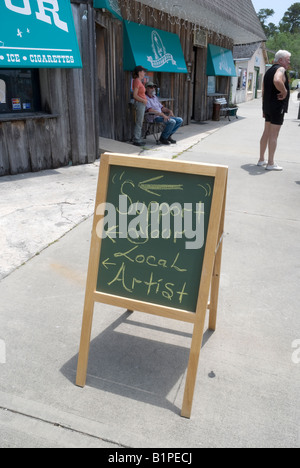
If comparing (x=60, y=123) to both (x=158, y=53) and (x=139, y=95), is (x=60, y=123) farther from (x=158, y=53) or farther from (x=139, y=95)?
(x=158, y=53)

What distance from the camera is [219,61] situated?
15.5 m

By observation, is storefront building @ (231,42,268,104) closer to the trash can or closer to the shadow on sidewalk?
the trash can

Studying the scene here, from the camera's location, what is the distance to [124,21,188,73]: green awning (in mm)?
8703

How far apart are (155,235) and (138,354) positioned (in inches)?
33.1

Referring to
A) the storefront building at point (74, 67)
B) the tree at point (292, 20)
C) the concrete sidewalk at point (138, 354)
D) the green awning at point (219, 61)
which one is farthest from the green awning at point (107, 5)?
the tree at point (292, 20)

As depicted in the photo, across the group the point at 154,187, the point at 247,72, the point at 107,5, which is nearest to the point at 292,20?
the point at 247,72

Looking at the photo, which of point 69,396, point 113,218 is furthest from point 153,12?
point 69,396

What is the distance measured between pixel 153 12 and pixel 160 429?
10.3 meters

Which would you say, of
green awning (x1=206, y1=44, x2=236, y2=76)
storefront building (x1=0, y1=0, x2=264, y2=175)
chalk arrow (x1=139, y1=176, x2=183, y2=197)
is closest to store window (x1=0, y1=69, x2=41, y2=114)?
storefront building (x1=0, y1=0, x2=264, y2=175)

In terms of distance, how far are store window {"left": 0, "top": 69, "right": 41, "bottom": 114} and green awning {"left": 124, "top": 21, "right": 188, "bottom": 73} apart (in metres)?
3.01

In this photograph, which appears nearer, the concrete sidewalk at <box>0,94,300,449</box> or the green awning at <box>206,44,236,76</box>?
the concrete sidewalk at <box>0,94,300,449</box>

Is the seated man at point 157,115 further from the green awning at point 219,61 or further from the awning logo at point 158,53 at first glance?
the green awning at point 219,61

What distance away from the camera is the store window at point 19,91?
19.9 ft
